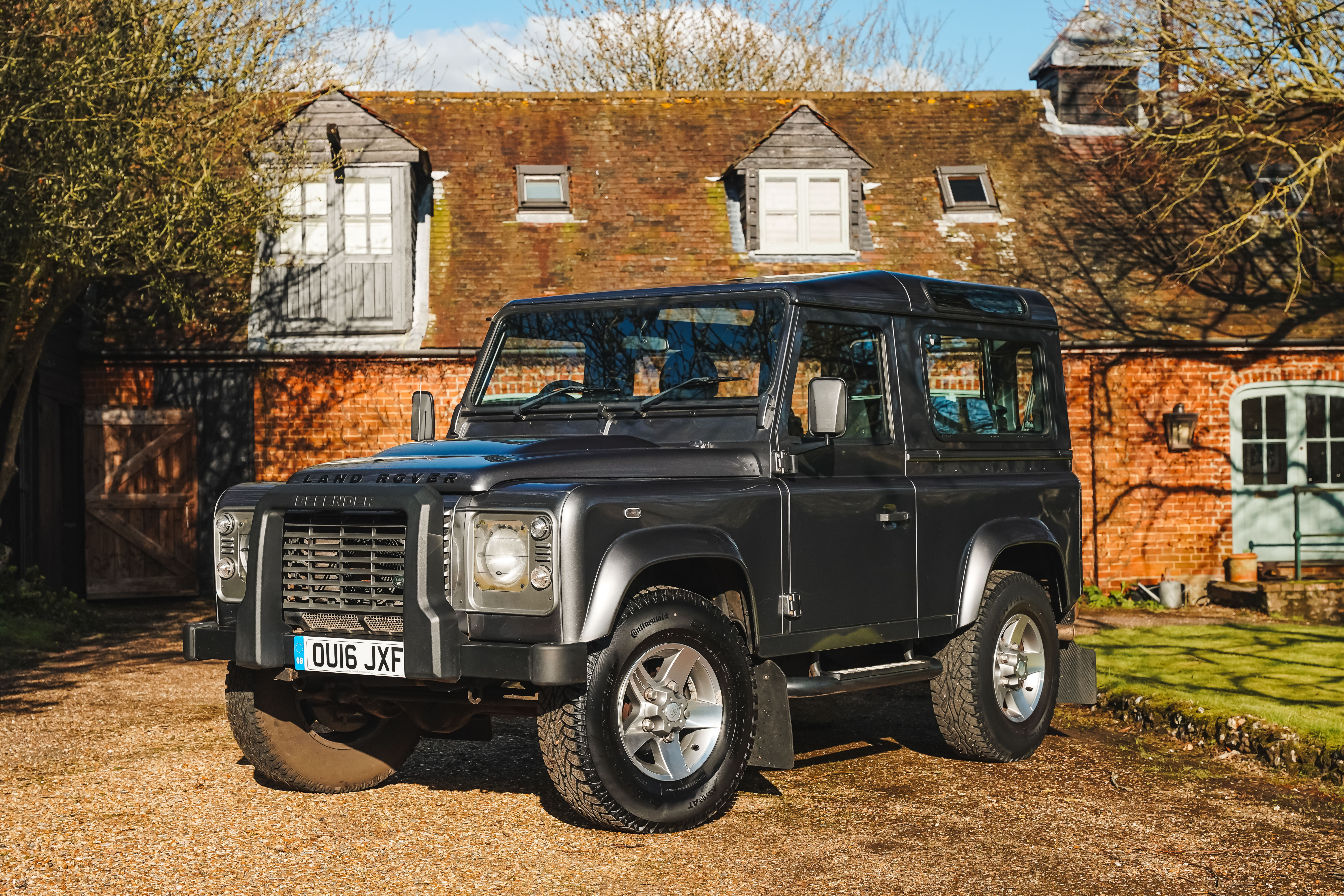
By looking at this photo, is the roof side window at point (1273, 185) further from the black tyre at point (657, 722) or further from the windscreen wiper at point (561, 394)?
the black tyre at point (657, 722)

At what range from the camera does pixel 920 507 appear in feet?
21.1

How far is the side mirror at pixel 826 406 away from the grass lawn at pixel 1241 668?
2914mm

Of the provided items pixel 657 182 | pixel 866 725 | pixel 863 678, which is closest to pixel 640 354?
pixel 863 678

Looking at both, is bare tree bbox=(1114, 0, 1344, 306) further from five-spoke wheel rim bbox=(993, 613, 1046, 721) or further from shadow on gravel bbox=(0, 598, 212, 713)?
shadow on gravel bbox=(0, 598, 212, 713)

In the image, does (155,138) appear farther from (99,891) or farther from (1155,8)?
(1155,8)

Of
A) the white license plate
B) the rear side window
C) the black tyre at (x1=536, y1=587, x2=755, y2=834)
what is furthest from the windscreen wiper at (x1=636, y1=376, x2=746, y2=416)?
the white license plate

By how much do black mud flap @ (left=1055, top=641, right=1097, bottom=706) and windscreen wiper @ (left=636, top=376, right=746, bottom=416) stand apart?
2.59 metres

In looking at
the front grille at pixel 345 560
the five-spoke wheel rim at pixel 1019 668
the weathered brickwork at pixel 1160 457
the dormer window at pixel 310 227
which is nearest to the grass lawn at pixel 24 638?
the dormer window at pixel 310 227

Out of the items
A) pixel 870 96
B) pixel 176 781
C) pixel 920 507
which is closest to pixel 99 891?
pixel 176 781

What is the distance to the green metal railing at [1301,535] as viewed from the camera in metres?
16.5

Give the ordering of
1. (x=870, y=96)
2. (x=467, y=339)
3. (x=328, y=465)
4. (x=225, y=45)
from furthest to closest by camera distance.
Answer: (x=870, y=96) < (x=467, y=339) < (x=225, y=45) < (x=328, y=465)

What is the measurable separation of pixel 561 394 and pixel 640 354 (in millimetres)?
399

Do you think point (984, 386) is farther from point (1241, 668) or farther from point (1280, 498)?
point (1280, 498)

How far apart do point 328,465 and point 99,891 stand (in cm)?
190
